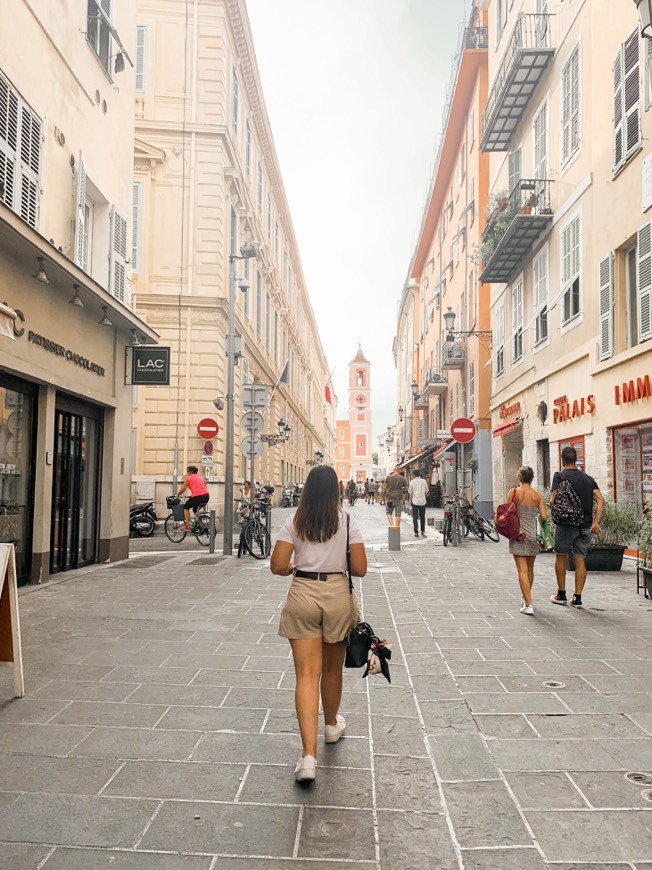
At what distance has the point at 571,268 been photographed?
51.2 ft

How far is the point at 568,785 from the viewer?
351 centimetres

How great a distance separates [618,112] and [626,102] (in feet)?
0.98

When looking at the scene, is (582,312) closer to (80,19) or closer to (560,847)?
(80,19)

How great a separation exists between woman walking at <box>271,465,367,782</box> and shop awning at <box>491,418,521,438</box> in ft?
55.2

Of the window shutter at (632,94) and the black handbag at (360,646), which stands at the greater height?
the window shutter at (632,94)

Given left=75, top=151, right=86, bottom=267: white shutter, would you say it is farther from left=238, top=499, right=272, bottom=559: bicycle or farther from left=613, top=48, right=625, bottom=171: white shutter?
left=613, top=48, right=625, bottom=171: white shutter

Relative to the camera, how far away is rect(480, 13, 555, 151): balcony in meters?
17.3

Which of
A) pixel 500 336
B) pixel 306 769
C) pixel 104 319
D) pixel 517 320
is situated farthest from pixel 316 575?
pixel 500 336

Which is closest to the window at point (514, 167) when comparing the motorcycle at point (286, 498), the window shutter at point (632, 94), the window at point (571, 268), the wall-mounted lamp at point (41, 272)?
the window at point (571, 268)

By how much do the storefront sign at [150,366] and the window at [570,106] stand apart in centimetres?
940

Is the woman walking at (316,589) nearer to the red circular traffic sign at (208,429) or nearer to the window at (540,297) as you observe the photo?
the red circular traffic sign at (208,429)

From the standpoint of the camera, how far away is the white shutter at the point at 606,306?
42.9 feet

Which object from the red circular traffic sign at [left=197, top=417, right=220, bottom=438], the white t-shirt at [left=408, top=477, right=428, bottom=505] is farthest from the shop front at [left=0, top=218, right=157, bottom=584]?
the white t-shirt at [left=408, top=477, right=428, bottom=505]

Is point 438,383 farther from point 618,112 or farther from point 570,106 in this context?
point 618,112
